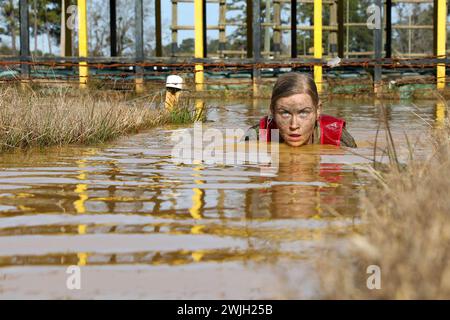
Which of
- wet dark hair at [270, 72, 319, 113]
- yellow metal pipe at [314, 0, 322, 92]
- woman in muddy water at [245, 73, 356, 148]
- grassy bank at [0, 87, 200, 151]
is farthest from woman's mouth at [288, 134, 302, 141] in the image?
yellow metal pipe at [314, 0, 322, 92]

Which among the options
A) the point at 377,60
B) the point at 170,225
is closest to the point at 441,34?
the point at 377,60

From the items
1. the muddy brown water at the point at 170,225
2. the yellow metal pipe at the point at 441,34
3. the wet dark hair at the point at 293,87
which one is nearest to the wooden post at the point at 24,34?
the yellow metal pipe at the point at 441,34

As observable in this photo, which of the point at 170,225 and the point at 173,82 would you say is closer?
the point at 170,225

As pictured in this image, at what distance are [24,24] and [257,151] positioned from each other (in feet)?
44.5

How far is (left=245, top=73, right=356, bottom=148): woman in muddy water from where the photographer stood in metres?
7.14

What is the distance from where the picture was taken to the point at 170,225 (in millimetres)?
3498

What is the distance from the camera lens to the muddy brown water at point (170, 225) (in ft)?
8.48

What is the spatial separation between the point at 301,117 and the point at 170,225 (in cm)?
395

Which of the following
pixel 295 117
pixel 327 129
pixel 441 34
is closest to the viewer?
pixel 295 117

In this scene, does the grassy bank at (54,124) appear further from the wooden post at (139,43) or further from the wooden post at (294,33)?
the wooden post at (294,33)

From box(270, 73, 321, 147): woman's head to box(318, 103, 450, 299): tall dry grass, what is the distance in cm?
401

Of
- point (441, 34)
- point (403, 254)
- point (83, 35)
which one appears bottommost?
point (403, 254)

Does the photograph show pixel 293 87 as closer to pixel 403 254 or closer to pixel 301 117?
pixel 301 117

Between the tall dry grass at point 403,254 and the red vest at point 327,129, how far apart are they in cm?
440
